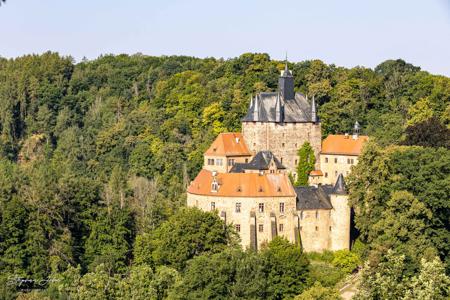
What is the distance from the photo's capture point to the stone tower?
72062 mm

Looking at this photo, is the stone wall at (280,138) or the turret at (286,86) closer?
the stone wall at (280,138)

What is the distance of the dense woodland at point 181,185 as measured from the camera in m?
56.1

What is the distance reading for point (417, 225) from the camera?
60000mm

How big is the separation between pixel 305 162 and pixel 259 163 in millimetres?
5872

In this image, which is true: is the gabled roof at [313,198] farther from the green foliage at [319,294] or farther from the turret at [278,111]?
the green foliage at [319,294]

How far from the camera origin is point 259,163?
67.9m

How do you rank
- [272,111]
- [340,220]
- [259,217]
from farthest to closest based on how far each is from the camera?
[272,111] → [340,220] → [259,217]

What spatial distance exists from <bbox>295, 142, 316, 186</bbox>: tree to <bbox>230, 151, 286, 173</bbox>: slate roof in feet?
8.54

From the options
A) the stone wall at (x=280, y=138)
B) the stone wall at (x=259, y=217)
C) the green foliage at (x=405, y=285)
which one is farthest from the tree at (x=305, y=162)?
the green foliage at (x=405, y=285)

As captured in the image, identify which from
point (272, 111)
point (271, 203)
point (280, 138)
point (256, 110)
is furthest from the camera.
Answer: point (256, 110)

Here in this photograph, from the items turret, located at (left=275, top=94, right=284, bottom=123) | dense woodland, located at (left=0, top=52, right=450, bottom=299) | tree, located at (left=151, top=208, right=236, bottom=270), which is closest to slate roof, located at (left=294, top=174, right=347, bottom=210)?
dense woodland, located at (left=0, top=52, right=450, bottom=299)

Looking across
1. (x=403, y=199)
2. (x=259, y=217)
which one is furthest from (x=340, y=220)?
(x=403, y=199)

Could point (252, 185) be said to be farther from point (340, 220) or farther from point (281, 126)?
point (281, 126)

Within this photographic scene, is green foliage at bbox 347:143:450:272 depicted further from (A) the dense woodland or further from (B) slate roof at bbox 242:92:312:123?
(B) slate roof at bbox 242:92:312:123
